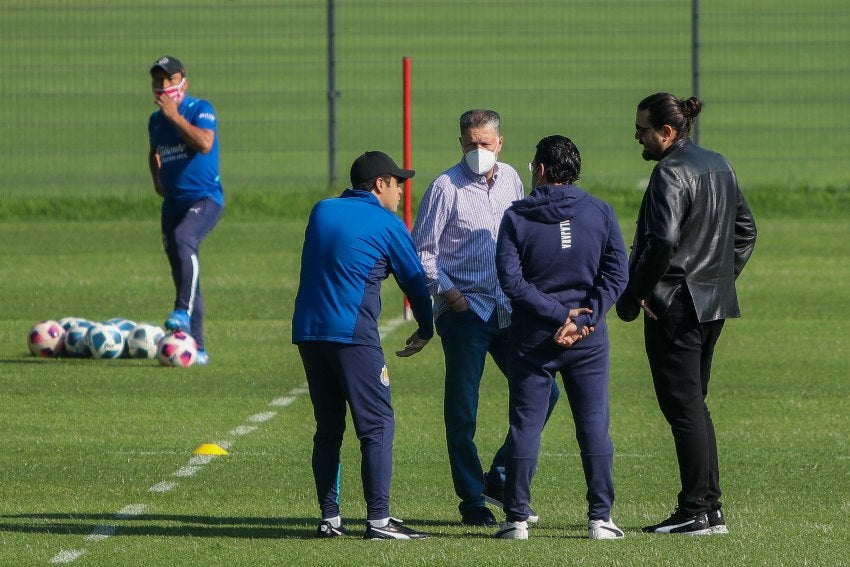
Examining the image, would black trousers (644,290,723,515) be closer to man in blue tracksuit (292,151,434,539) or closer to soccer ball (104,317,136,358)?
man in blue tracksuit (292,151,434,539)

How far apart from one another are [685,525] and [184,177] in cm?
658

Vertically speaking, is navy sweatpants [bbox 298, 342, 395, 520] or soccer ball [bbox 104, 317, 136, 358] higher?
navy sweatpants [bbox 298, 342, 395, 520]

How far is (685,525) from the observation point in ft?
27.1

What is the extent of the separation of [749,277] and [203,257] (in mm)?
5966

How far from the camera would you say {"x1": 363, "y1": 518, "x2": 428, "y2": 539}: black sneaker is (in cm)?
807

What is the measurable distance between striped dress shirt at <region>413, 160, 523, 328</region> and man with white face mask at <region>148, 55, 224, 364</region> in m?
5.03

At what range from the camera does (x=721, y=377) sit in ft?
41.9

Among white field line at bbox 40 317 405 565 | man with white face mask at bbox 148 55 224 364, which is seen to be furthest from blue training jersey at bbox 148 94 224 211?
white field line at bbox 40 317 405 565

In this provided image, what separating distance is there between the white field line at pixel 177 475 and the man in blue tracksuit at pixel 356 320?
1049 mm

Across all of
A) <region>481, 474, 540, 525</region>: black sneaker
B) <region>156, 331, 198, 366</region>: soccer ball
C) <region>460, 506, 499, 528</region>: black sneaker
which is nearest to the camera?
<region>460, 506, 499, 528</region>: black sneaker

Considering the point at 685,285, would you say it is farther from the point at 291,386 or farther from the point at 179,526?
the point at 291,386

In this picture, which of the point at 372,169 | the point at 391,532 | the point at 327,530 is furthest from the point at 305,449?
the point at 372,169

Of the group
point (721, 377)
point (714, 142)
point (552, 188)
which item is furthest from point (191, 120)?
point (714, 142)

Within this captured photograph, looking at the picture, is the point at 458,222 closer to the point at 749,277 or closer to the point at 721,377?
the point at 721,377
